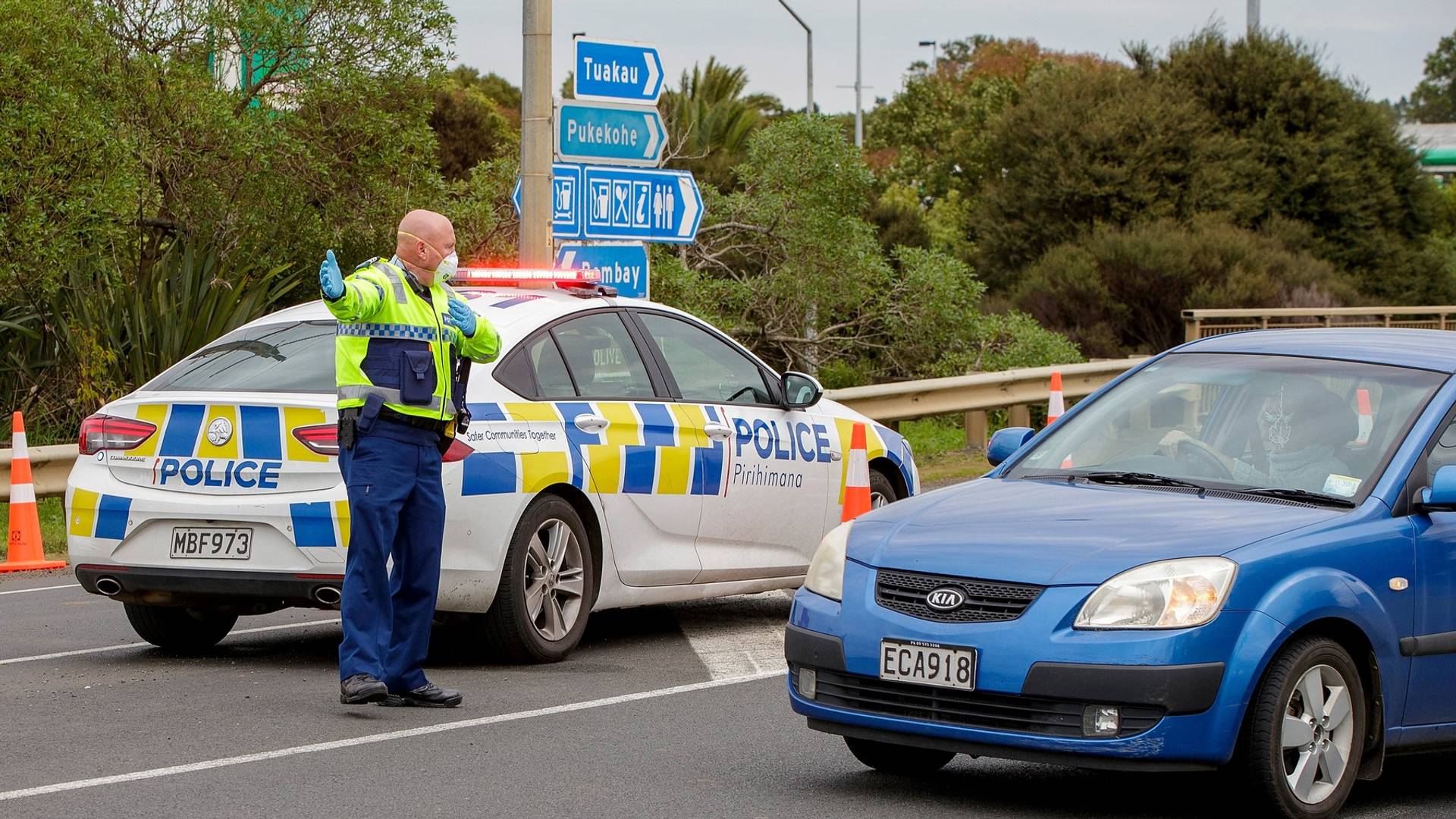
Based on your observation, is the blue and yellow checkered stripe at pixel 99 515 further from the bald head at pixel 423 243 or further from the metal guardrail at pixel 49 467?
the metal guardrail at pixel 49 467

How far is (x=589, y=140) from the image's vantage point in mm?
13891

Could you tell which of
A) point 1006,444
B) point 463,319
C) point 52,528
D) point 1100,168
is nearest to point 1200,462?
point 1006,444

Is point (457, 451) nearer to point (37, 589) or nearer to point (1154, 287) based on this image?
point (37, 589)

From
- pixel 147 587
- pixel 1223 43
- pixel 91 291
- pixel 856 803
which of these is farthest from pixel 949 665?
pixel 1223 43

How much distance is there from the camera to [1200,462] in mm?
6422

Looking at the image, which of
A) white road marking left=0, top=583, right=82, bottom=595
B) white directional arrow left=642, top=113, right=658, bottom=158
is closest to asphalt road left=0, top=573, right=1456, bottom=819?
white road marking left=0, top=583, right=82, bottom=595

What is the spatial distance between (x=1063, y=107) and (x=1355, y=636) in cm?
3165

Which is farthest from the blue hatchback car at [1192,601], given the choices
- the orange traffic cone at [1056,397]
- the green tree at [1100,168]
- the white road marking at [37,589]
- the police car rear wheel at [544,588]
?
the green tree at [1100,168]

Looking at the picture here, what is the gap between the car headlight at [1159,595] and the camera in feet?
17.7

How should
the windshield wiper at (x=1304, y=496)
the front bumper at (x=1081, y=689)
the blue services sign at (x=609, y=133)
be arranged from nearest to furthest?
1. the front bumper at (x=1081, y=689)
2. the windshield wiper at (x=1304, y=496)
3. the blue services sign at (x=609, y=133)

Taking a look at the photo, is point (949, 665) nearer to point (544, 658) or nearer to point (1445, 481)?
point (1445, 481)

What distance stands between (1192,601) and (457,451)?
3341 mm

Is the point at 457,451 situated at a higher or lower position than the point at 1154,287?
lower

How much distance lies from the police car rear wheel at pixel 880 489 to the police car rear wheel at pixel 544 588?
2.07 m
